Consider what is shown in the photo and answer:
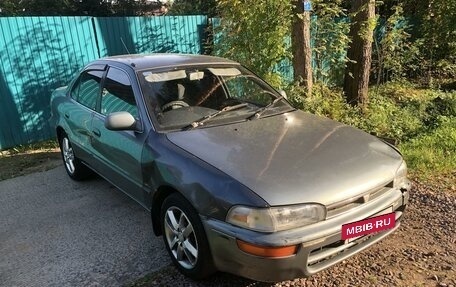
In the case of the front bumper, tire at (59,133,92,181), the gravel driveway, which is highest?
the front bumper

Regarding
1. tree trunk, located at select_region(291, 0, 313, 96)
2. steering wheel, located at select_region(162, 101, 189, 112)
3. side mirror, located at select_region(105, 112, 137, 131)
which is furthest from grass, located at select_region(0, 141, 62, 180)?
tree trunk, located at select_region(291, 0, 313, 96)

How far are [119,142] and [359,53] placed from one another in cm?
555

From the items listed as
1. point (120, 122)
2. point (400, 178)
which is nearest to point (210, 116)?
point (120, 122)

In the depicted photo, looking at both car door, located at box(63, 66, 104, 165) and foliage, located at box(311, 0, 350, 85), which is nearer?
car door, located at box(63, 66, 104, 165)

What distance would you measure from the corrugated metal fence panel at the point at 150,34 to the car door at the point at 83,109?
323cm

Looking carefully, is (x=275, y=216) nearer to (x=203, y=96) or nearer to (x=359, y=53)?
(x=203, y=96)

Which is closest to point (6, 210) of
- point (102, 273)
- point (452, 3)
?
point (102, 273)

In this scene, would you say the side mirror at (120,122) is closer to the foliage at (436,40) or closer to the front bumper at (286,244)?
the front bumper at (286,244)

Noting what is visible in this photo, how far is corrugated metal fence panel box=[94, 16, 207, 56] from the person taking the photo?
8.04 meters

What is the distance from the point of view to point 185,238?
10.0 ft

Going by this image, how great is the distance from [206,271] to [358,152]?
1413 mm

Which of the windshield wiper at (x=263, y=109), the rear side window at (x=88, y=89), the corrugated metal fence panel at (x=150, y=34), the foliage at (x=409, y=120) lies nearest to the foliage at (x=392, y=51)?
the foliage at (x=409, y=120)

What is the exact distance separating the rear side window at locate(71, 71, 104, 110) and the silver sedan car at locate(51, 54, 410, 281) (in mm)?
32

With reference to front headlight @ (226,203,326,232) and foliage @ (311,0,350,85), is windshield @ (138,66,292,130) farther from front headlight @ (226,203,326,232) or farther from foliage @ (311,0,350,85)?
foliage @ (311,0,350,85)
